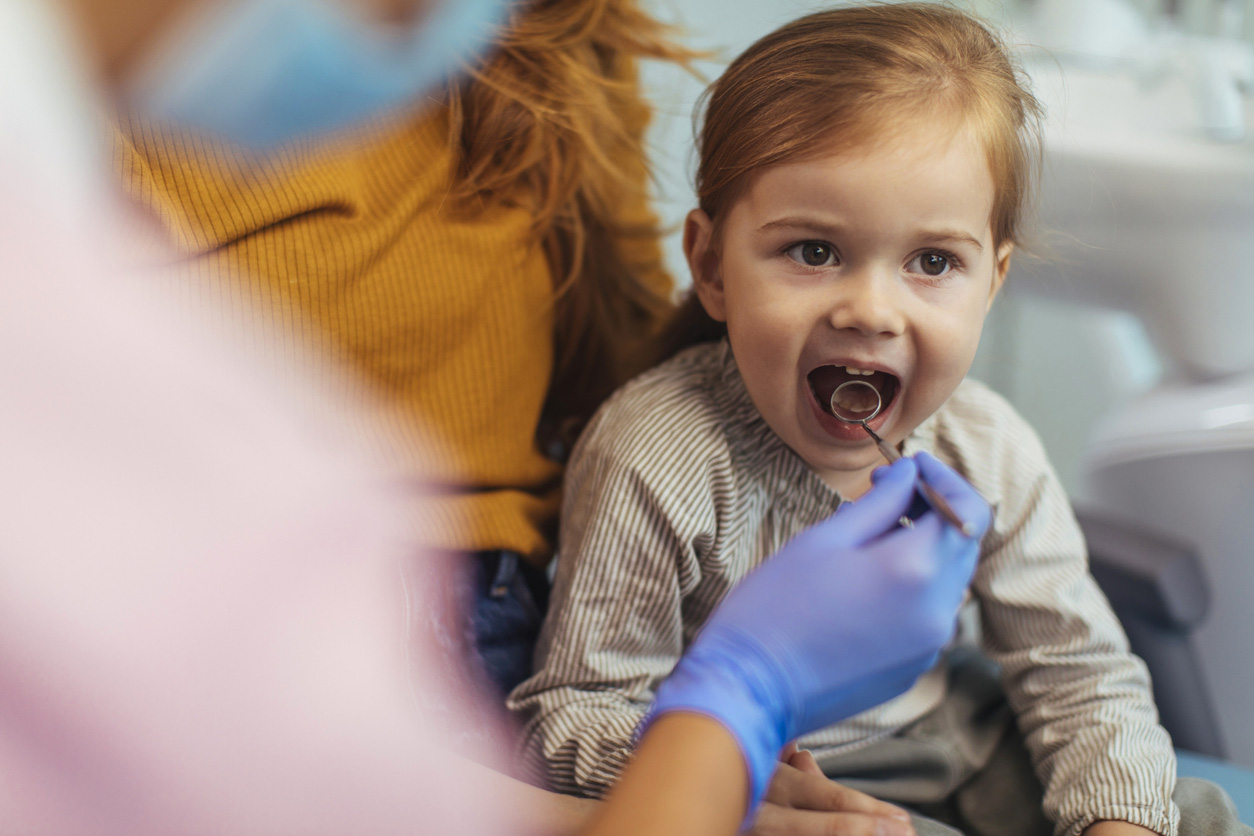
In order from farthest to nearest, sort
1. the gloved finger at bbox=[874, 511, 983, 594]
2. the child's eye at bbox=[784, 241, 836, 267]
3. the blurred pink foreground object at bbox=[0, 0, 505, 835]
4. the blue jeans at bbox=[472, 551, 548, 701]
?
the blue jeans at bbox=[472, 551, 548, 701] → the child's eye at bbox=[784, 241, 836, 267] → the gloved finger at bbox=[874, 511, 983, 594] → the blurred pink foreground object at bbox=[0, 0, 505, 835]

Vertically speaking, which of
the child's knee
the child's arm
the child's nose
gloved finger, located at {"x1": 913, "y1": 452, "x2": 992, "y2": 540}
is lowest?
the child's knee

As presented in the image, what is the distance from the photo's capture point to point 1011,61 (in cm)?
66

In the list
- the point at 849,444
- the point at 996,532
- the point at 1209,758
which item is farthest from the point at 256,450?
the point at 1209,758

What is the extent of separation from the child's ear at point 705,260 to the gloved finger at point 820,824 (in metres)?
0.29

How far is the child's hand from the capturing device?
1.73ft

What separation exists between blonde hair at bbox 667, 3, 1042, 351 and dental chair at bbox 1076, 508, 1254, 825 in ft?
0.95

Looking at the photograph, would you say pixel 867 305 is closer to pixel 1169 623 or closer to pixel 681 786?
pixel 681 786

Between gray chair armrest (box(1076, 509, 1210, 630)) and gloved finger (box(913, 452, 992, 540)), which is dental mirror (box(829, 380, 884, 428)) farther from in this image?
gray chair armrest (box(1076, 509, 1210, 630))

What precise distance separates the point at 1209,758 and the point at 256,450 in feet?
2.32

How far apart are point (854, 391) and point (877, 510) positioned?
124 mm

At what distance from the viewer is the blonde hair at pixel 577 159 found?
748mm

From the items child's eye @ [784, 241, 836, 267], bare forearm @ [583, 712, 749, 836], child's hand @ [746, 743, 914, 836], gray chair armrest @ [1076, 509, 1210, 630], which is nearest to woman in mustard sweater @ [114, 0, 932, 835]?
child's hand @ [746, 743, 914, 836]

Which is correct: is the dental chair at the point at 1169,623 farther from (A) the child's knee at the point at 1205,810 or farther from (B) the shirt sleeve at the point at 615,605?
(B) the shirt sleeve at the point at 615,605

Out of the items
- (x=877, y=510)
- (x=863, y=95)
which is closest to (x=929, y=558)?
(x=877, y=510)
